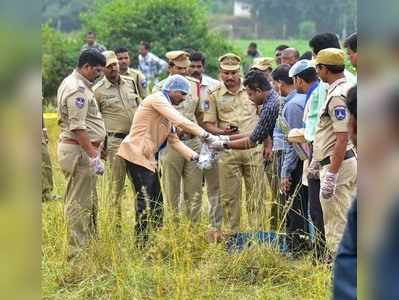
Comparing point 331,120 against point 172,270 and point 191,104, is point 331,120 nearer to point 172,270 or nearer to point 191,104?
point 172,270

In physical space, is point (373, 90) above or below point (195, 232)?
above

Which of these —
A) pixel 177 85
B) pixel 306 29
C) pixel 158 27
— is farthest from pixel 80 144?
pixel 306 29

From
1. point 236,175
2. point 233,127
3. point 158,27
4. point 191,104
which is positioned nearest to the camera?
point 236,175

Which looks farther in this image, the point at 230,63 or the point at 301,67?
the point at 230,63

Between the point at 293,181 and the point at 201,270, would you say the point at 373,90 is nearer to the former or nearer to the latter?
the point at 201,270

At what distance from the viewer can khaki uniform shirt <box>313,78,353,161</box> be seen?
5.05m

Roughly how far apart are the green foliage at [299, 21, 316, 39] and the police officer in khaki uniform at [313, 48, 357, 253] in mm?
32876

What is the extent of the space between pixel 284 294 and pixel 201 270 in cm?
53

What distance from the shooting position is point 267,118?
6461 mm

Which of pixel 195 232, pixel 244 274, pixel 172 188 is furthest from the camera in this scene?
pixel 172 188

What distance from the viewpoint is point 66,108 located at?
6.02 m

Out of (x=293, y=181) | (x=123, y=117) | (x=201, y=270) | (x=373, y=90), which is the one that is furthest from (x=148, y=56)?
(x=373, y=90)

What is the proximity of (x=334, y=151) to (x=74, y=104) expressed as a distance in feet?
6.27

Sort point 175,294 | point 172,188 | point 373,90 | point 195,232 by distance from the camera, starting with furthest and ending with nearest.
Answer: point 172,188, point 195,232, point 175,294, point 373,90
